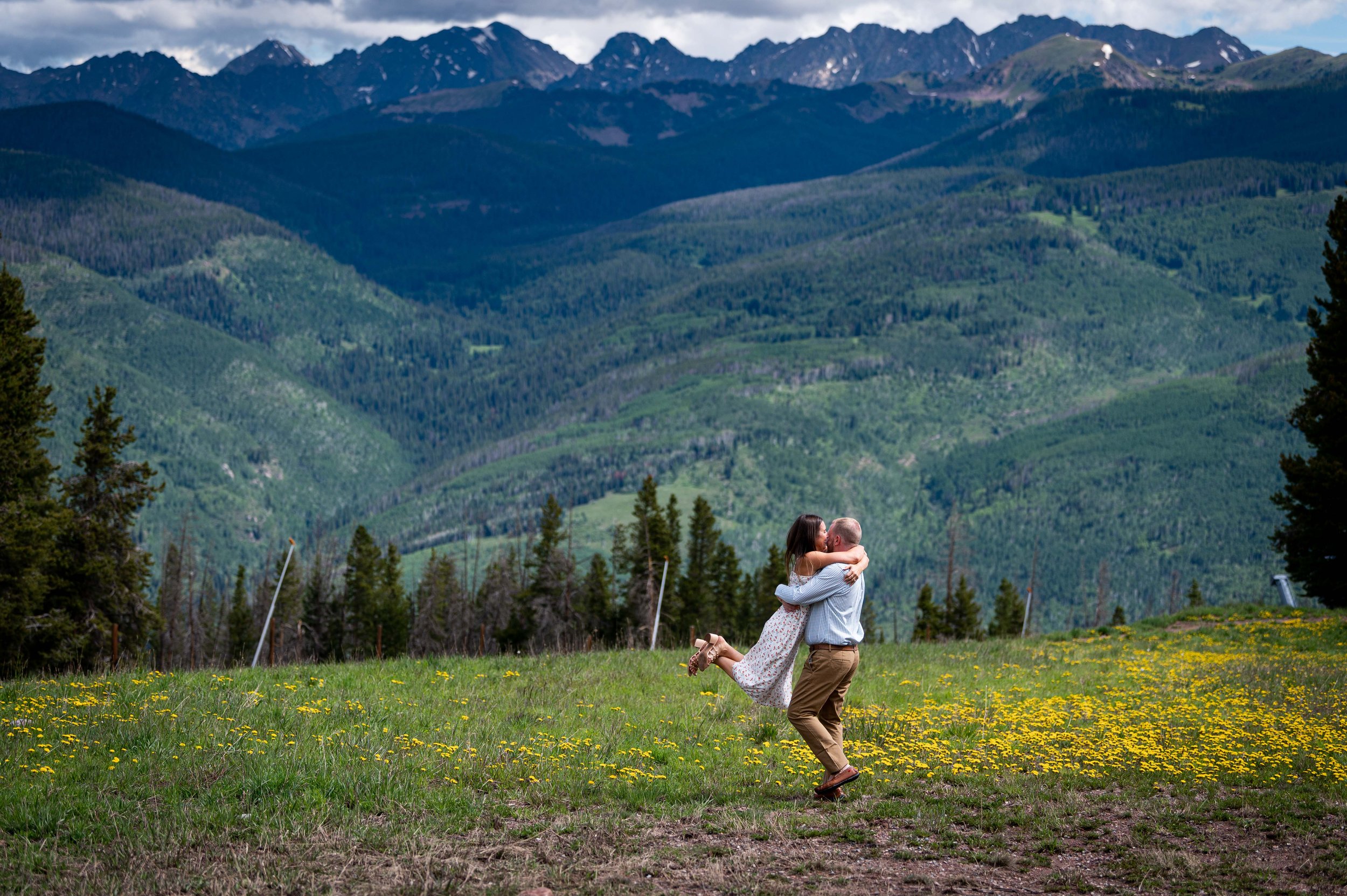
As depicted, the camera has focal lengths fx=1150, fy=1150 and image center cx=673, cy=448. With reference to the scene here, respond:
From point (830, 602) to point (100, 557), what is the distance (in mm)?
32169

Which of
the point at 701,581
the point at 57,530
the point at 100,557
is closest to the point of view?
the point at 57,530

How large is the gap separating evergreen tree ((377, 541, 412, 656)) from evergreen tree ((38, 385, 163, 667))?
36589 mm

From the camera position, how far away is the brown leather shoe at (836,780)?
13.8 meters

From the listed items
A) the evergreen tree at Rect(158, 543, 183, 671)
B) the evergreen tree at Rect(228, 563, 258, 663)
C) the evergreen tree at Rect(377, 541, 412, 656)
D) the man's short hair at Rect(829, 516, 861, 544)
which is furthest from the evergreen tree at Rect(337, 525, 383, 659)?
the man's short hair at Rect(829, 516, 861, 544)

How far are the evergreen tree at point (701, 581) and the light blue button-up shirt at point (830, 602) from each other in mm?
56460

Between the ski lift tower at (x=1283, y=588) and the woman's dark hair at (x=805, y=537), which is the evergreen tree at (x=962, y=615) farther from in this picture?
the woman's dark hair at (x=805, y=537)

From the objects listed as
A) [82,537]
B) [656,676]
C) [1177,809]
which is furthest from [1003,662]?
[82,537]

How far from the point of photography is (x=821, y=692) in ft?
44.9

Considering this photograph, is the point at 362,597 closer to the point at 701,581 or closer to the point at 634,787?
the point at 701,581

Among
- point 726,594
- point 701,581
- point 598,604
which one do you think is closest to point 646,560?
point 598,604

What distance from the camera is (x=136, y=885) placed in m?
10.6

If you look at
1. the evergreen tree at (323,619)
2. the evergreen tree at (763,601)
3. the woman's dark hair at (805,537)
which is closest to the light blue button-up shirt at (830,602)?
the woman's dark hair at (805,537)

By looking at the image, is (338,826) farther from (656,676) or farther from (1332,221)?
(1332,221)

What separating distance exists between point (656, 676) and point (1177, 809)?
1033cm
